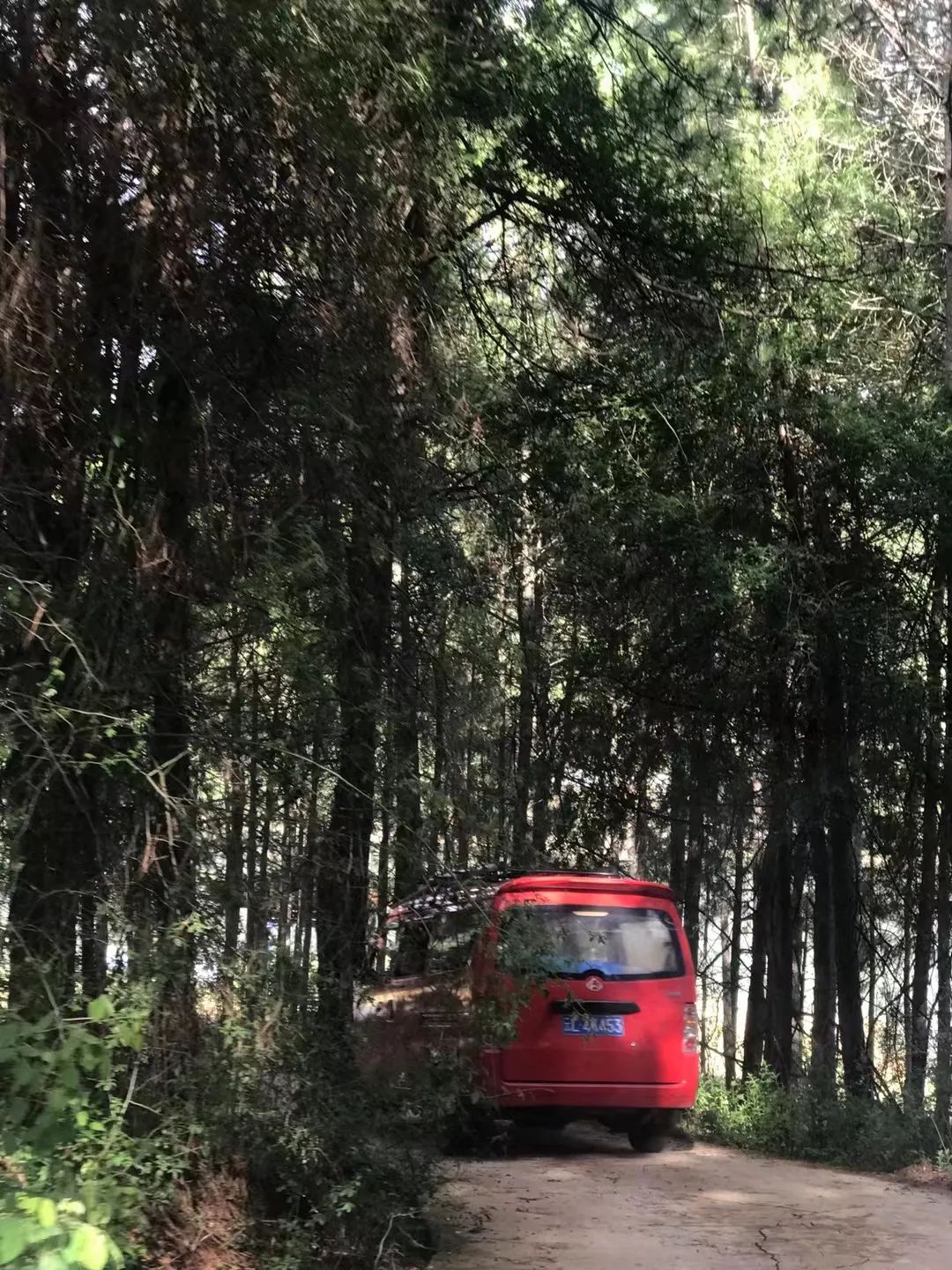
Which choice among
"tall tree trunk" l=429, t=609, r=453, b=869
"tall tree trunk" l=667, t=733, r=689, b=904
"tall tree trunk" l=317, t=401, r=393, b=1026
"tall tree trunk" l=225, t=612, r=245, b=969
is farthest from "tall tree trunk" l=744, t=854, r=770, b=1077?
"tall tree trunk" l=225, t=612, r=245, b=969

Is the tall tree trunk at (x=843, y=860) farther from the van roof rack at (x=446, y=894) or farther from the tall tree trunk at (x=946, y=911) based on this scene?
the van roof rack at (x=446, y=894)

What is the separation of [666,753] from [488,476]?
5.02 meters

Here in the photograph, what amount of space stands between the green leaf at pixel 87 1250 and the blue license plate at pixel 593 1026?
6567 millimetres

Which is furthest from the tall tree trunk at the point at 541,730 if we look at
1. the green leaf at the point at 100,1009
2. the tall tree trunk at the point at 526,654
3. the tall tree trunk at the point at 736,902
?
the green leaf at the point at 100,1009

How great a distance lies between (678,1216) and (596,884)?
7.98 ft

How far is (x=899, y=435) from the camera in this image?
11133mm

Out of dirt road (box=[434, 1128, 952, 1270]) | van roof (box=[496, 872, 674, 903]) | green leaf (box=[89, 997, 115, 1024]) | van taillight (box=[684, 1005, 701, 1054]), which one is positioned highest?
van roof (box=[496, 872, 674, 903])

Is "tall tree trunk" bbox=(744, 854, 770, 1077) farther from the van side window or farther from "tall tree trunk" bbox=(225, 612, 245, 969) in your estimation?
"tall tree trunk" bbox=(225, 612, 245, 969)

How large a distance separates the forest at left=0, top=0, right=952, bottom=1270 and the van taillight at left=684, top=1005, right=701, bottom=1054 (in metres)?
1.76

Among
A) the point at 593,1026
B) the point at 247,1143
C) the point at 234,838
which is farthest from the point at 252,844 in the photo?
the point at 593,1026

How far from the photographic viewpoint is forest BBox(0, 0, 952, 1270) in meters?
5.37

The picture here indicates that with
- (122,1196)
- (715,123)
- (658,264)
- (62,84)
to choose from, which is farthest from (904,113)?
(122,1196)

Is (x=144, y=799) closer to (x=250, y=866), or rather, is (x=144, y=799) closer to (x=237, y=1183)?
(x=250, y=866)

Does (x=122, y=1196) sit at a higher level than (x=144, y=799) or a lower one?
lower
